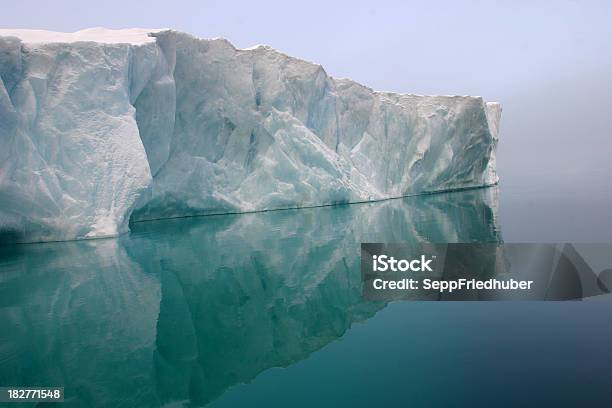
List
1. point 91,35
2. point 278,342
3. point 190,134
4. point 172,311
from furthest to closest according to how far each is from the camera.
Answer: point 190,134 → point 91,35 → point 172,311 → point 278,342

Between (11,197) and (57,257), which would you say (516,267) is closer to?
(57,257)

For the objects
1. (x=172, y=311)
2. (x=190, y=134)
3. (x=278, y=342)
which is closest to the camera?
(x=278, y=342)

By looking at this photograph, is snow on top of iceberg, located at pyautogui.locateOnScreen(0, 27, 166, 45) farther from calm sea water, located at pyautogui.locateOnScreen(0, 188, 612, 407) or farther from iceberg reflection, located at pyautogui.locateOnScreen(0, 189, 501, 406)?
calm sea water, located at pyautogui.locateOnScreen(0, 188, 612, 407)

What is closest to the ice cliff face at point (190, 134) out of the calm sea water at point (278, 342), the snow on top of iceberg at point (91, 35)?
the snow on top of iceberg at point (91, 35)

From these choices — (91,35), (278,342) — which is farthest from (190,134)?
(278,342)

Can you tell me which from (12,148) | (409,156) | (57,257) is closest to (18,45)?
(12,148)

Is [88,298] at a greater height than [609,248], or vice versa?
[609,248]

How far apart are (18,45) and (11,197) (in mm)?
4011

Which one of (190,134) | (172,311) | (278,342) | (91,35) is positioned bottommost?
(172,311)

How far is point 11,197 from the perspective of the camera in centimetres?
1232

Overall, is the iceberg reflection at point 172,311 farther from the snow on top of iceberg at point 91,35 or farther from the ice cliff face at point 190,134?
the snow on top of iceberg at point 91,35

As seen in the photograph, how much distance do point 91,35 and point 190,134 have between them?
5.48 meters

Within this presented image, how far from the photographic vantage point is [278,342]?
463cm

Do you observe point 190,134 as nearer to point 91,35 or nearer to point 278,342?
point 91,35
